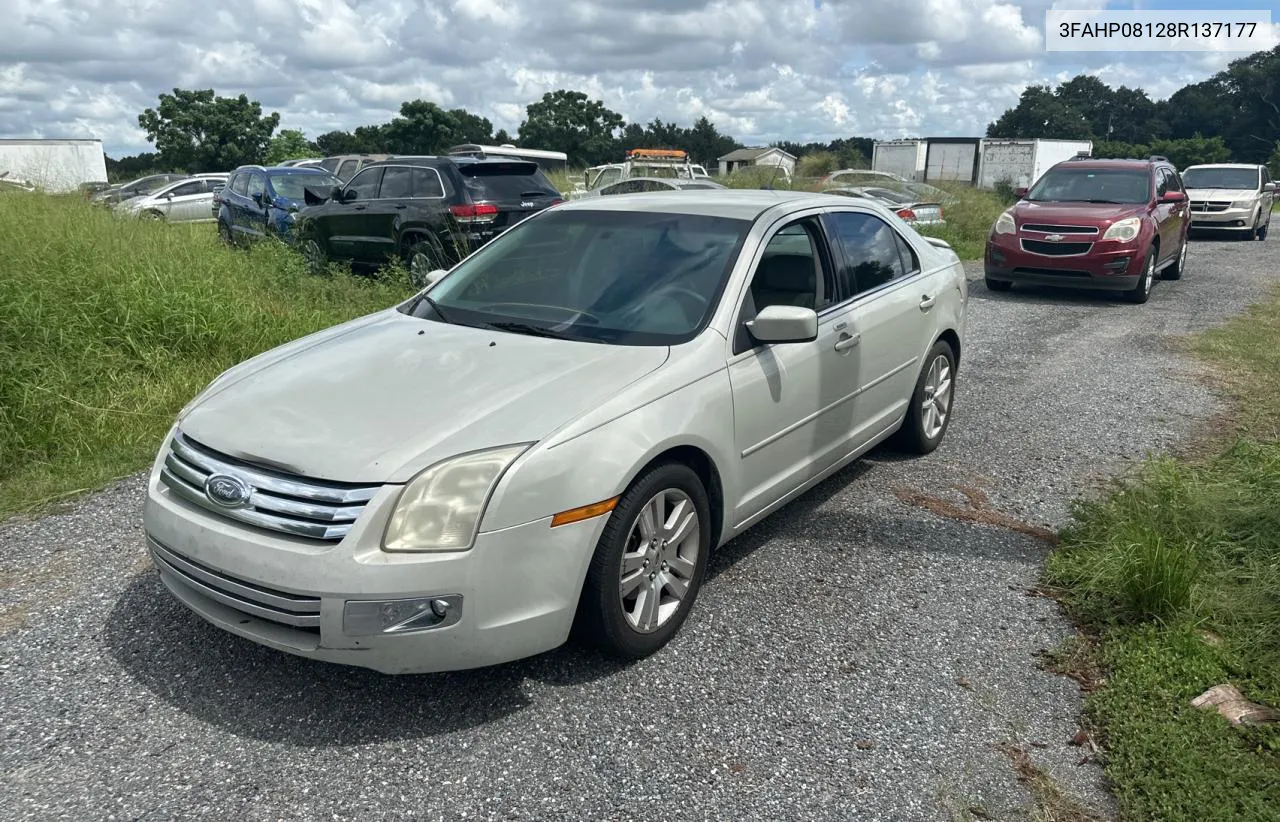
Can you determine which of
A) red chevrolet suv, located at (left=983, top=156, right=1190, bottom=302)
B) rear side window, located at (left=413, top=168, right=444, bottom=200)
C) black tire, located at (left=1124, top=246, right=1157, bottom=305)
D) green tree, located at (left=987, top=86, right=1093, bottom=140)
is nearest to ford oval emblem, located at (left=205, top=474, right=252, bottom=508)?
rear side window, located at (left=413, top=168, right=444, bottom=200)

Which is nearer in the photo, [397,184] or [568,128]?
[397,184]

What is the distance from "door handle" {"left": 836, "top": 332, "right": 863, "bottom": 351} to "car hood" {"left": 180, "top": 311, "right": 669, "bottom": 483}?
1189mm

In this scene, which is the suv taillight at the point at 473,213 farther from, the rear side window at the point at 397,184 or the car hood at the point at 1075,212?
the car hood at the point at 1075,212

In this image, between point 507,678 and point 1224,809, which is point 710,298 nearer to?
point 507,678

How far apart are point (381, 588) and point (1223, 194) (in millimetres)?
23728

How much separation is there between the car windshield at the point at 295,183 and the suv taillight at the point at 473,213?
4882mm

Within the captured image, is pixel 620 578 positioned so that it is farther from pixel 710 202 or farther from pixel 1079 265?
pixel 1079 265

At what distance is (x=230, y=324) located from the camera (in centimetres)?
706

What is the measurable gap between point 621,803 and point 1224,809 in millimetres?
1698

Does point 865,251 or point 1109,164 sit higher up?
point 1109,164

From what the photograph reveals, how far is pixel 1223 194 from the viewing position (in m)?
21.1

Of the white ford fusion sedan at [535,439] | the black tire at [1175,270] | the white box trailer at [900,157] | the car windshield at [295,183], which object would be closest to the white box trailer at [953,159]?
the white box trailer at [900,157]

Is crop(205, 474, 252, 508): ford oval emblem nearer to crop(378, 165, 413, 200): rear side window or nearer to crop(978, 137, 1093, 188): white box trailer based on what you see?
crop(378, 165, 413, 200): rear side window

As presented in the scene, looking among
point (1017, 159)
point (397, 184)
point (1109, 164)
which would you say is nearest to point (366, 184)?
point (397, 184)
